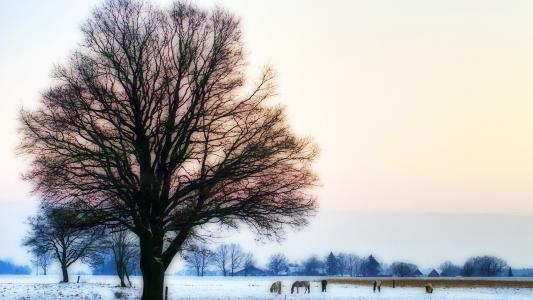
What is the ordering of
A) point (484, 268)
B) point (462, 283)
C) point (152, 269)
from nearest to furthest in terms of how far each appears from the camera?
point (152, 269) → point (462, 283) → point (484, 268)

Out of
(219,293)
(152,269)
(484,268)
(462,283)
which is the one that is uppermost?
(152,269)

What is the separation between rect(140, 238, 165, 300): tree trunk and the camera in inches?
930

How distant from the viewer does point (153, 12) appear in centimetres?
2423

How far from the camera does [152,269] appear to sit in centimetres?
2366

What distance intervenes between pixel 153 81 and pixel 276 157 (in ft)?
19.6

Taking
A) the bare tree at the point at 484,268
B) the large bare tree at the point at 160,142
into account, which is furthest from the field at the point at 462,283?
the bare tree at the point at 484,268

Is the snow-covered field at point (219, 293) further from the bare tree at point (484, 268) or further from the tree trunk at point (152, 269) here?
the bare tree at point (484, 268)

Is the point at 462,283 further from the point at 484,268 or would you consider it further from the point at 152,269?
the point at 484,268

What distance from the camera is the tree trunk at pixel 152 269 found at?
23.6 meters

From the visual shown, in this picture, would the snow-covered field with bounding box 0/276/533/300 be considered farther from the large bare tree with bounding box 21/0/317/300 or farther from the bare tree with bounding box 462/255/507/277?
the bare tree with bounding box 462/255/507/277

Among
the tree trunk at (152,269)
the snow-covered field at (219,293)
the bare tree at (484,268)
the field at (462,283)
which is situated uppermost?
the tree trunk at (152,269)

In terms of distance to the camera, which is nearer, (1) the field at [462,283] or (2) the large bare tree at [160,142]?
(2) the large bare tree at [160,142]

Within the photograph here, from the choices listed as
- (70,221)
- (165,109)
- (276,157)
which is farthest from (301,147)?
(70,221)

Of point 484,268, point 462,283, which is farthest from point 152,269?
point 484,268
